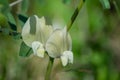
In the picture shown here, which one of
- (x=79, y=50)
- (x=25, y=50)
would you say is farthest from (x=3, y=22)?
(x=79, y=50)

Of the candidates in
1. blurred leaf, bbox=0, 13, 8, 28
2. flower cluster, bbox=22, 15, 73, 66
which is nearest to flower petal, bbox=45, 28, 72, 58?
flower cluster, bbox=22, 15, 73, 66

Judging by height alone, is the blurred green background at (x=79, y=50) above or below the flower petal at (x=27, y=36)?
below

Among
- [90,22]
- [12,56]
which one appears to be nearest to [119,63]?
[90,22]

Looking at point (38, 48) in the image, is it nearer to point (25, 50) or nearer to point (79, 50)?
point (25, 50)

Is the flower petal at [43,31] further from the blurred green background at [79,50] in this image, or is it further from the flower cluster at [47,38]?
the blurred green background at [79,50]

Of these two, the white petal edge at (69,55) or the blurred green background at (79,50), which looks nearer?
the white petal edge at (69,55)

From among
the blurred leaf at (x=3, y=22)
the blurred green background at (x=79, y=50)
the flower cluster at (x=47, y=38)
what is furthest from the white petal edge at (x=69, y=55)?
the blurred green background at (x=79, y=50)
